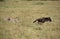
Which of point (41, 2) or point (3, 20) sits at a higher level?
point (41, 2)

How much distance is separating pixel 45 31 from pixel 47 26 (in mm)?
81

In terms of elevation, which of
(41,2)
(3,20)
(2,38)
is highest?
(41,2)

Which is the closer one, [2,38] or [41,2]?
[2,38]

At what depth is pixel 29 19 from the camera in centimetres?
164

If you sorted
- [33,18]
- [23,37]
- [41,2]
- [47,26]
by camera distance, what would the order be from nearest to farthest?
1. [23,37]
2. [47,26]
3. [33,18]
4. [41,2]

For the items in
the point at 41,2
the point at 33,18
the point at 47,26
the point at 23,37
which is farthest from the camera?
the point at 41,2

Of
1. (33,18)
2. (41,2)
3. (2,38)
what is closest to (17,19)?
(33,18)

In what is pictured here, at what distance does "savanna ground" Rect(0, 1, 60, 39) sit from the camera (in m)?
1.46

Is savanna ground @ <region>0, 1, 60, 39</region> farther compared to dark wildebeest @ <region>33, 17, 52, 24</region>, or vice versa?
dark wildebeest @ <region>33, 17, 52, 24</region>

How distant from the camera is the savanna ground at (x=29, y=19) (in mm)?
1457

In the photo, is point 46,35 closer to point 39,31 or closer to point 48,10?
point 39,31

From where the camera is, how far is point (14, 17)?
1662 mm

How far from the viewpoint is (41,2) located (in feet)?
6.20

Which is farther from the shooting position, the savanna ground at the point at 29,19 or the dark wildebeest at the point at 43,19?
the dark wildebeest at the point at 43,19
